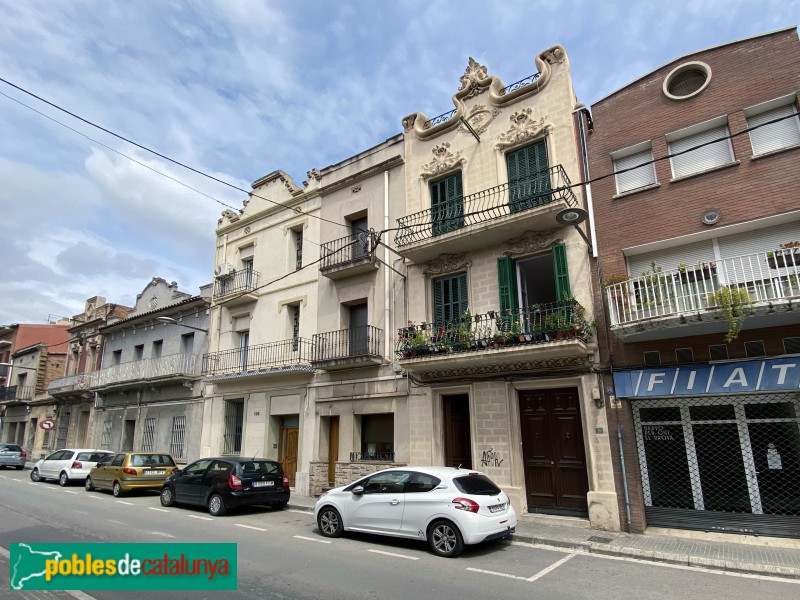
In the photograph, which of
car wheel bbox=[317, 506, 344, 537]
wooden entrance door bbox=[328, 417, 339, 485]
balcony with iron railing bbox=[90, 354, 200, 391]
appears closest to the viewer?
car wheel bbox=[317, 506, 344, 537]

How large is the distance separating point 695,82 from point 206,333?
1893 centimetres

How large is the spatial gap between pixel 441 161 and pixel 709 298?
27.7 ft

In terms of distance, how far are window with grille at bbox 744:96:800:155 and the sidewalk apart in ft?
24.6

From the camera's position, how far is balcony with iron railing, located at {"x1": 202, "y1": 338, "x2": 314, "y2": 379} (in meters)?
16.7

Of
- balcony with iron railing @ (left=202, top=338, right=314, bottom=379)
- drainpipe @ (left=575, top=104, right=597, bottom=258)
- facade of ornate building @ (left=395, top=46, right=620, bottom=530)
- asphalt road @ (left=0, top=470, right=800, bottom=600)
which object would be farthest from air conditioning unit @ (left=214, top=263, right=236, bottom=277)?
drainpipe @ (left=575, top=104, right=597, bottom=258)

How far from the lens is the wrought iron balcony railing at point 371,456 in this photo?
1421 cm

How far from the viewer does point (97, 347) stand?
91.5 ft

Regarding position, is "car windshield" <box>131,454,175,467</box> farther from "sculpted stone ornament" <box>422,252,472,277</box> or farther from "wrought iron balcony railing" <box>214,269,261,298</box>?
"sculpted stone ornament" <box>422,252,472,277</box>

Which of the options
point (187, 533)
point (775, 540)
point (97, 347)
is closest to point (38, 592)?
point (187, 533)

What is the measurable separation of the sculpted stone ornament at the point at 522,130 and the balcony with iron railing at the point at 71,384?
82.7ft

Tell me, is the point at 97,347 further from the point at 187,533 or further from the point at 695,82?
the point at 695,82

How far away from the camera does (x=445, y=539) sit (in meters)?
7.95

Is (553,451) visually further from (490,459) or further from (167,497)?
(167,497)
